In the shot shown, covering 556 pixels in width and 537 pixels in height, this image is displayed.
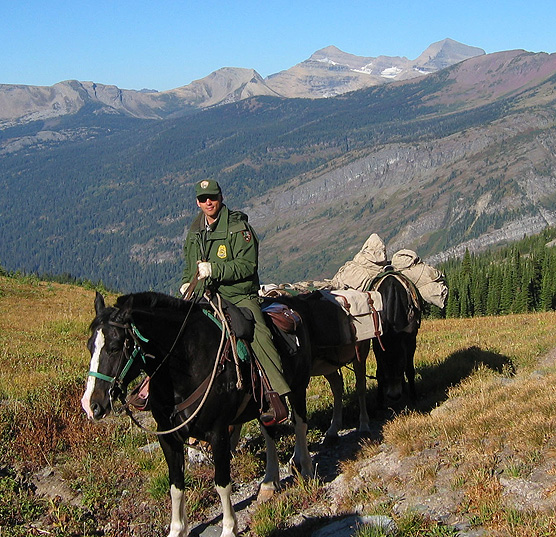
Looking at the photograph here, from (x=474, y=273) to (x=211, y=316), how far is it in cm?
12910

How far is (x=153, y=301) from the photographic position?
7285 millimetres

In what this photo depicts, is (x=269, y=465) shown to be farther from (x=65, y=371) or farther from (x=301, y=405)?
(x=65, y=371)

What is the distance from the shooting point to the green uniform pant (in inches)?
321

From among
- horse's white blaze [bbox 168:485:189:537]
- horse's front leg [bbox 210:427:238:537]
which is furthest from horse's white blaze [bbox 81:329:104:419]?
horse's white blaze [bbox 168:485:189:537]

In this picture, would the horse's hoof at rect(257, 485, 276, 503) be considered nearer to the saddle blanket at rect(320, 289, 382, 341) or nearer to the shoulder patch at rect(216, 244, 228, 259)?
the shoulder patch at rect(216, 244, 228, 259)

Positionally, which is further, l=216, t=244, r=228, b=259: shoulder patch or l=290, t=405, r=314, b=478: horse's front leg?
l=290, t=405, r=314, b=478: horse's front leg

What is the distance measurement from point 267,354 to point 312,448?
3465 mm

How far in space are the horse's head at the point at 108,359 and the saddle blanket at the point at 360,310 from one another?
5196 mm

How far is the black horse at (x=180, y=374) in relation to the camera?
6688 mm

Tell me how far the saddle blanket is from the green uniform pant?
3.07 meters

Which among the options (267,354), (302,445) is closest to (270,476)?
(302,445)

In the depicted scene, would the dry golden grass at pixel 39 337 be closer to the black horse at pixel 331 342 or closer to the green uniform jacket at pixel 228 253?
the green uniform jacket at pixel 228 253

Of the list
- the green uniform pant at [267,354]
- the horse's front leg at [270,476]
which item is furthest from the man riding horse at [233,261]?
the horse's front leg at [270,476]

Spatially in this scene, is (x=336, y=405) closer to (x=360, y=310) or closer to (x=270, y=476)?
(x=360, y=310)
